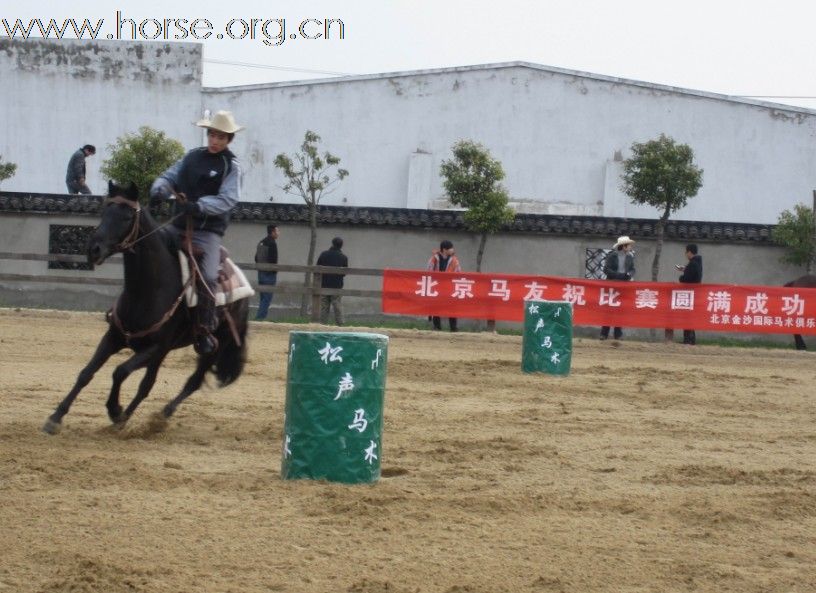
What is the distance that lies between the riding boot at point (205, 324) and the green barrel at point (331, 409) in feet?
8.32

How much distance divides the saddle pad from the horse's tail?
0.63ft

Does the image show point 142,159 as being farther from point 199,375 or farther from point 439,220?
point 199,375

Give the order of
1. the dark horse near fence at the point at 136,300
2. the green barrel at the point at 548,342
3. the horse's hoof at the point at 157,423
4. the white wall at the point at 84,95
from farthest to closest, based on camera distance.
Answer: the white wall at the point at 84,95 → the green barrel at the point at 548,342 → the horse's hoof at the point at 157,423 → the dark horse near fence at the point at 136,300

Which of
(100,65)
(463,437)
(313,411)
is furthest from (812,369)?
(100,65)

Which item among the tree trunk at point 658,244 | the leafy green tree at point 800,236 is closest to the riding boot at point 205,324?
the tree trunk at point 658,244

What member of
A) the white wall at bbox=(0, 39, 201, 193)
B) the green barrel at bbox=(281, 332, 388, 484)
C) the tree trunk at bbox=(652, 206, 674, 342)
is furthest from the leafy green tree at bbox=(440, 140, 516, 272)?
the green barrel at bbox=(281, 332, 388, 484)

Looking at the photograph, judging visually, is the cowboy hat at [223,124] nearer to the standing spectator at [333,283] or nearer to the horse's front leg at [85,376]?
the horse's front leg at [85,376]

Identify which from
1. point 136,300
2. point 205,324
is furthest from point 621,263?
point 136,300

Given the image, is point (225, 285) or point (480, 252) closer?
point (225, 285)

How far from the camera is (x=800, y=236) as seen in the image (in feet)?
92.5

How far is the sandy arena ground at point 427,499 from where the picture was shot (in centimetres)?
566

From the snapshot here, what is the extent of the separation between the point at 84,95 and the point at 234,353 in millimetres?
30677

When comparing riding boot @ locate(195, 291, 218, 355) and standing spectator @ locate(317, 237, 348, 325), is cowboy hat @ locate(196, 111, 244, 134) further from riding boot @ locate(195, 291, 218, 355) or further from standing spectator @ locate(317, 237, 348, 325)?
standing spectator @ locate(317, 237, 348, 325)

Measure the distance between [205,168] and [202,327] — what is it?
4.23ft
